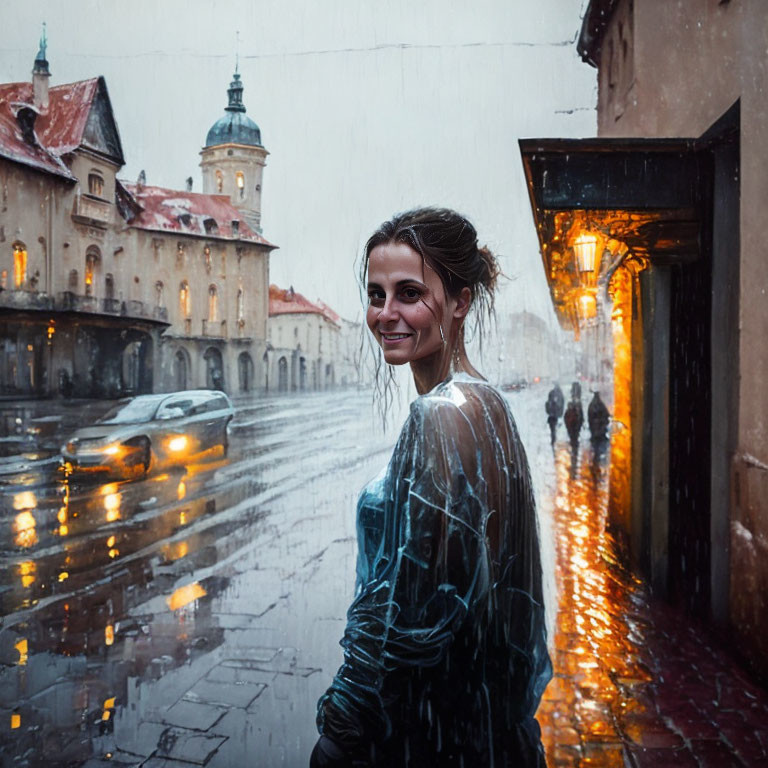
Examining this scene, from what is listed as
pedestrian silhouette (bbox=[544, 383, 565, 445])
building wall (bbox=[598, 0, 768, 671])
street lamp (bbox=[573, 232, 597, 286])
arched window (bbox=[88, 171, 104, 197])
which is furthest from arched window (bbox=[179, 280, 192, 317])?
pedestrian silhouette (bbox=[544, 383, 565, 445])

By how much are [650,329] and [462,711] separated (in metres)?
5.14

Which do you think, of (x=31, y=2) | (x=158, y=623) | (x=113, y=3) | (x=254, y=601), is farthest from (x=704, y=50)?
(x=31, y=2)

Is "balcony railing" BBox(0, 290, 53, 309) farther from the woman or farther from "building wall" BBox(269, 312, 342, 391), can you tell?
the woman

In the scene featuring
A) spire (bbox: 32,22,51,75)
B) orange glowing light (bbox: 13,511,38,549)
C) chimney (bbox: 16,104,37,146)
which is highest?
spire (bbox: 32,22,51,75)

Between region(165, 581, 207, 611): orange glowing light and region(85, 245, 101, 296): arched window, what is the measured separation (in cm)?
509

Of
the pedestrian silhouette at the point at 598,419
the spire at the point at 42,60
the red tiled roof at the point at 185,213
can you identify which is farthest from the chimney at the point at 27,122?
the pedestrian silhouette at the point at 598,419

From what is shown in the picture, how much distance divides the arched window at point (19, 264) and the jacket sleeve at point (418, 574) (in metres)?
8.97

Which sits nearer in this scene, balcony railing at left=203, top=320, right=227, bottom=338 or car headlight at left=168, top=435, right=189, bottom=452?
balcony railing at left=203, top=320, right=227, bottom=338

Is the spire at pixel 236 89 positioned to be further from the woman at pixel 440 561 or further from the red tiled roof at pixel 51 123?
the woman at pixel 440 561

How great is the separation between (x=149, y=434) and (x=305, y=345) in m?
4.94

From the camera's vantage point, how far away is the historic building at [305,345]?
1176 cm

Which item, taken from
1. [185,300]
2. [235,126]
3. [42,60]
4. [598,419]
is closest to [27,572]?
[185,300]

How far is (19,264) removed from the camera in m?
8.65

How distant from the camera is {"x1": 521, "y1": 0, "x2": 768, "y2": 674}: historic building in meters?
3.98
